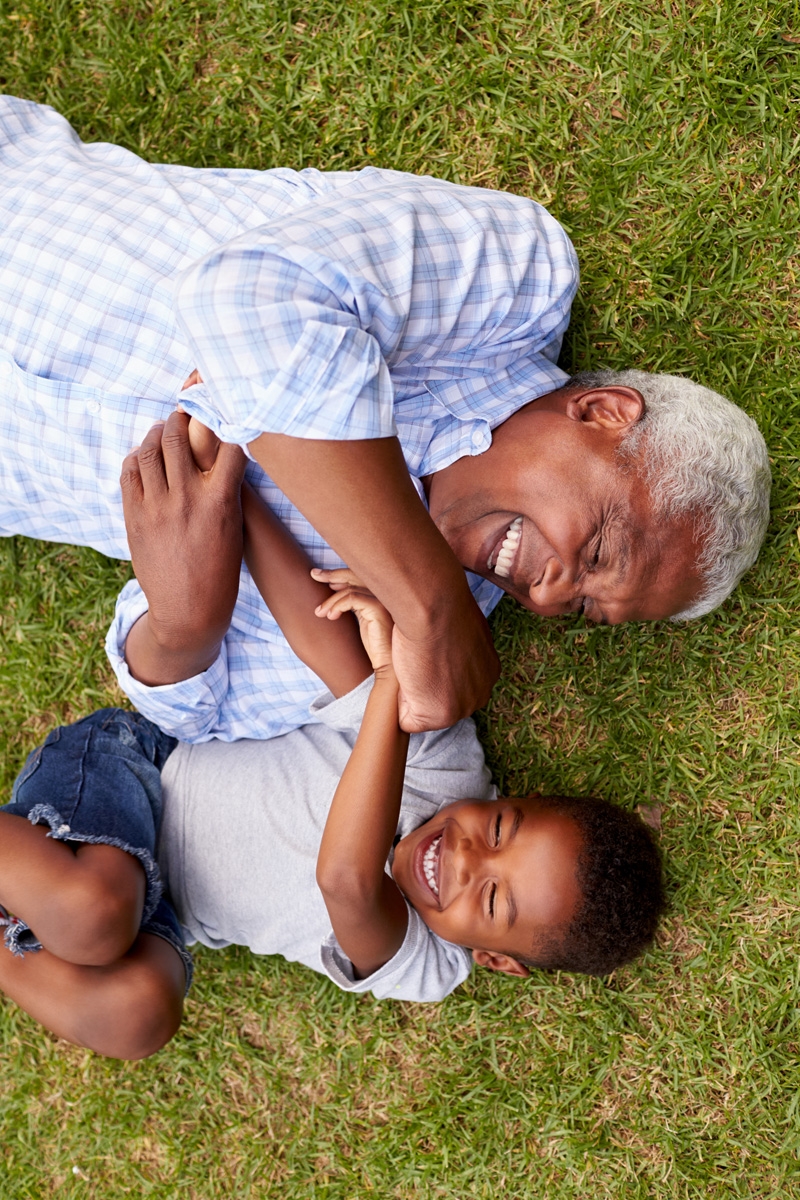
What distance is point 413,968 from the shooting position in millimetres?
3039

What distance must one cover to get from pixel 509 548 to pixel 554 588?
0.56 ft

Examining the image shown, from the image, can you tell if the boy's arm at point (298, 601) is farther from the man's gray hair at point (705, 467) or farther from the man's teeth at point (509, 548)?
the man's gray hair at point (705, 467)

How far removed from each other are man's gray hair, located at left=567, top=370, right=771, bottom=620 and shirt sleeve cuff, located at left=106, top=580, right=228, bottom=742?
58.6 inches

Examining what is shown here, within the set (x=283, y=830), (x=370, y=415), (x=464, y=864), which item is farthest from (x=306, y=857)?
(x=370, y=415)

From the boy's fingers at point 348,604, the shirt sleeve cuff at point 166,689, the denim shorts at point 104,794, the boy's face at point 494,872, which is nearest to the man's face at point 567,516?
the boy's fingers at point 348,604

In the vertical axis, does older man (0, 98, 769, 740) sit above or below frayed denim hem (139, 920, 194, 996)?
above

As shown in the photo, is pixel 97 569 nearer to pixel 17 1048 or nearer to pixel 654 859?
pixel 17 1048

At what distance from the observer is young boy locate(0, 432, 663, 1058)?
2811mm

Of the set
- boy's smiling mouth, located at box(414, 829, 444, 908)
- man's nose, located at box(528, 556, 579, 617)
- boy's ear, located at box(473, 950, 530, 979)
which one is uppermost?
man's nose, located at box(528, 556, 579, 617)

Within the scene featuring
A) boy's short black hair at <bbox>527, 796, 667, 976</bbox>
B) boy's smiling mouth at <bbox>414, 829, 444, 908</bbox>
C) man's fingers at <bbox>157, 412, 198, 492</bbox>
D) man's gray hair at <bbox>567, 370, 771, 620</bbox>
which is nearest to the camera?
man's gray hair at <bbox>567, 370, 771, 620</bbox>

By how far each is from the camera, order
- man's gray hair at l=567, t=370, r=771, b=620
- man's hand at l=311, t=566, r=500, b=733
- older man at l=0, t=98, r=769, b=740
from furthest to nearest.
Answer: man's gray hair at l=567, t=370, r=771, b=620 < man's hand at l=311, t=566, r=500, b=733 < older man at l=0, t=98, r=769, b=740

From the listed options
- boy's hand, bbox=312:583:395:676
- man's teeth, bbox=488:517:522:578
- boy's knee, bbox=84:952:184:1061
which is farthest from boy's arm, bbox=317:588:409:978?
boy's knee, bbox=84:952:184:1061

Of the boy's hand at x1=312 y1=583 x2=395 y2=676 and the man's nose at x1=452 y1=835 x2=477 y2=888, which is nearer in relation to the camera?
the boy's hand at x1=312 y1=583 x2=395 y2=676

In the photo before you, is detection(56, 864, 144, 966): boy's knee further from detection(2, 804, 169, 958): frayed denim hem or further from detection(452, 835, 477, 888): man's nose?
detection(452, 835, 477, 888): man's nose
